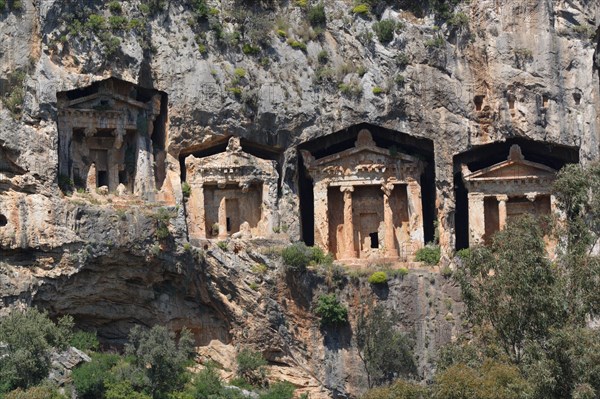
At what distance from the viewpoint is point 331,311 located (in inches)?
2426

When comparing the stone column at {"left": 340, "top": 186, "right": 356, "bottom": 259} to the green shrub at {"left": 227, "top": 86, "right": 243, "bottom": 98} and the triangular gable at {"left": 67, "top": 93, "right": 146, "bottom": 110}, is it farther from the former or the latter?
the triangular gable at {"left": 67, "top": 93, "right": 146, "bottom": 110}

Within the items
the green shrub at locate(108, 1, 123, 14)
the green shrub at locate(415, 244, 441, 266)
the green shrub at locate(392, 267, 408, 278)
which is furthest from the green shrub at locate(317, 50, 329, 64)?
the green shrub at locate(392, 267, 408, 278)

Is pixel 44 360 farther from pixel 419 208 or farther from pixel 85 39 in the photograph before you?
pixel 419 208

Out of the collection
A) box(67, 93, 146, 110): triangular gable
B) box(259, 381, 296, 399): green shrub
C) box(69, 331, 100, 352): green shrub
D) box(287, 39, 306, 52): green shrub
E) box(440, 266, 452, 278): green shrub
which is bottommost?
box(259, 381, 296, 399): green shrub

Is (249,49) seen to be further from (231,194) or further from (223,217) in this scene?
(223,217)

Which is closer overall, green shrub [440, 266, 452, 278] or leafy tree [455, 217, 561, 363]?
leafy tree [455, 217, 561, 363]

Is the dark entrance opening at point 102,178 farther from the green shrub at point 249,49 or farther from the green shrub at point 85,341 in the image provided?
the green shrub at point 249,49

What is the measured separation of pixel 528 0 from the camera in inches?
2566

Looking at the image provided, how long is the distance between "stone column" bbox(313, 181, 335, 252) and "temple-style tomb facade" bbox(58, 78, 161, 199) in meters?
6.93

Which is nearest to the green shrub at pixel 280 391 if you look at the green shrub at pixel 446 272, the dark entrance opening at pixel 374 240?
the green shrub at pixel 446 272

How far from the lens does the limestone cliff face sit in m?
59.1

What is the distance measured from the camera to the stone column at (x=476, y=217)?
65375 mm

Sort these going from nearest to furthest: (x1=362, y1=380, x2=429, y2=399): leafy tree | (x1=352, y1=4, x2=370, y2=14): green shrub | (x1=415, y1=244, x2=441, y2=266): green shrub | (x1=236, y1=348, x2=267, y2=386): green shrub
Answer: (x1=362, y1=380, x2=429, y2=399): leafy tree, (x1=236, y1=348, x2=267, y2=386): green shrub, (x1=415, y1=244, x2=441, y2=266): green shrub, (x1=352, y1=4, x2=370, y2=14): green shrub

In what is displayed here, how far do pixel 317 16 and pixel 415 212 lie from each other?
8.94 meters
